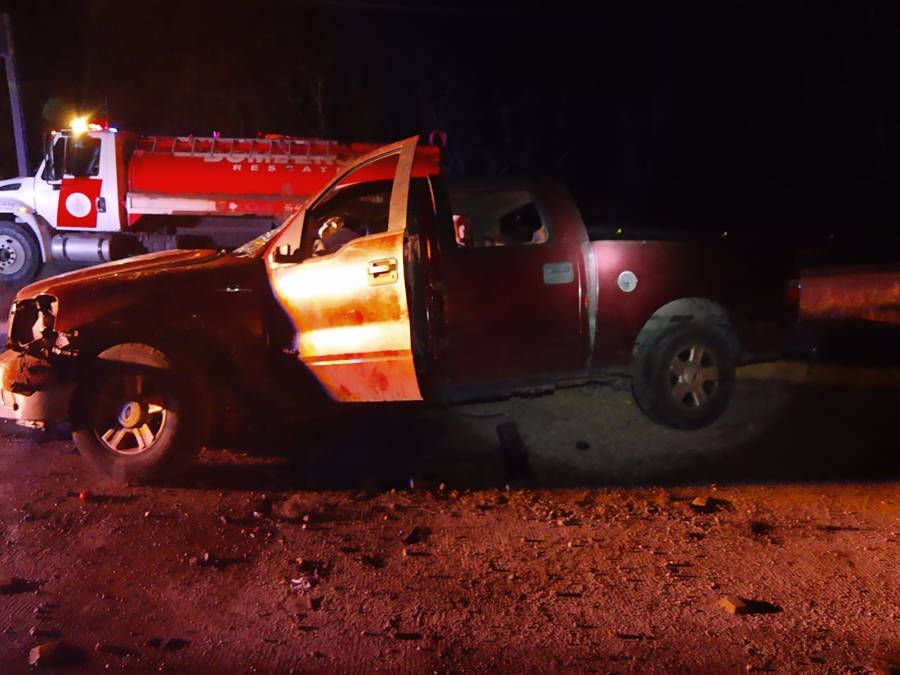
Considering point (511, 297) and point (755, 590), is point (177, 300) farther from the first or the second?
point (755, 590)

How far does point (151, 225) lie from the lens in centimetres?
1406

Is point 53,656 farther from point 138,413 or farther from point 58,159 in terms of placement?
point 58,159

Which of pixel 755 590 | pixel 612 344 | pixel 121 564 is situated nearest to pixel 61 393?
pixel 121 564

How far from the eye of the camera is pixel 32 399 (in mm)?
4980

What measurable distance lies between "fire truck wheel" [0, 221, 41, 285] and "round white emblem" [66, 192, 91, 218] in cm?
79

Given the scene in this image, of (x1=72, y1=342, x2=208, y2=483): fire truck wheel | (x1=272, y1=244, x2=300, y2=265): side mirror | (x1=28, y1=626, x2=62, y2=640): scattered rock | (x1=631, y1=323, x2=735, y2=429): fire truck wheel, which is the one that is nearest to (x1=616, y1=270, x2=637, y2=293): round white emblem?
(x1=631, y1=323, x2=735, y2=429): fire truck wheel

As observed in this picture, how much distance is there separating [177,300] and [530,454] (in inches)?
107

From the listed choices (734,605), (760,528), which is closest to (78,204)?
(760,528)

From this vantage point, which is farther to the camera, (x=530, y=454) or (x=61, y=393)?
(x=530, y=454)

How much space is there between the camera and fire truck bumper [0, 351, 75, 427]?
4.98 meters

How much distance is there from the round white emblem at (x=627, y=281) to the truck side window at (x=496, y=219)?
2.05 ft

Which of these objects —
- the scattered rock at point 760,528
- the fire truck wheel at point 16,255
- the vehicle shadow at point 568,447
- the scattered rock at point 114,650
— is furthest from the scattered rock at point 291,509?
the fire truck wheel at point 16,255

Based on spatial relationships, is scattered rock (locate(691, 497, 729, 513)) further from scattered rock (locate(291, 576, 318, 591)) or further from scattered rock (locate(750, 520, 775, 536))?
scattered rock (locate(291, 576, 318, 591))

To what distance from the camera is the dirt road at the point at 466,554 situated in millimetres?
3412
